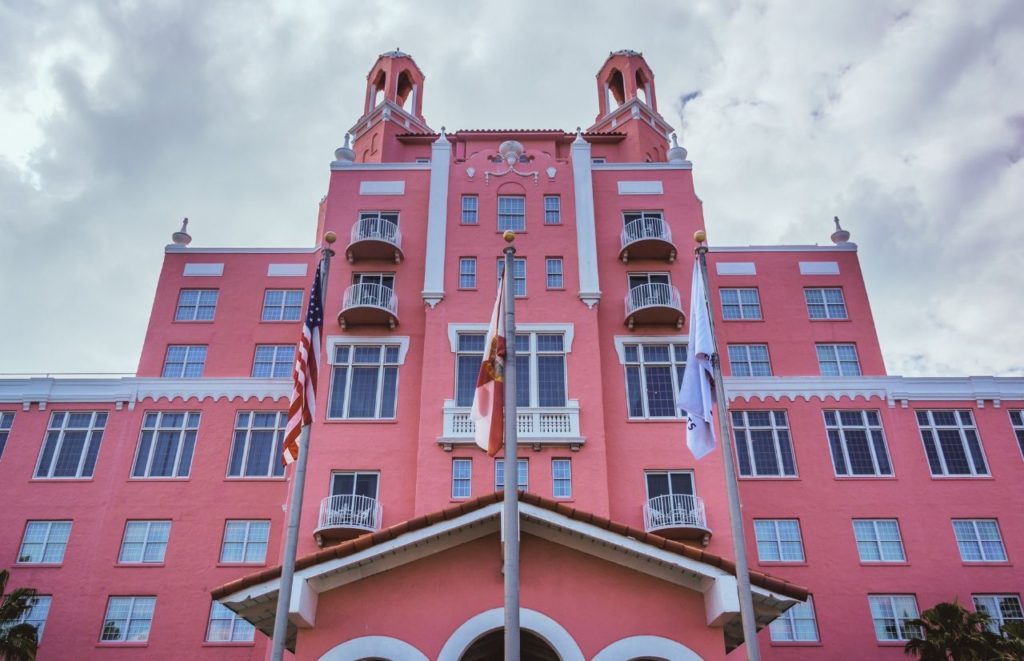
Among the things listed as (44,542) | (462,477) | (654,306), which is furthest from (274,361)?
(654,306)

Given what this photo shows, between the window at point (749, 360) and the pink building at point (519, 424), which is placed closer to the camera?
the pink building at point (519, 424)

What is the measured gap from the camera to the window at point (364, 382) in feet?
104

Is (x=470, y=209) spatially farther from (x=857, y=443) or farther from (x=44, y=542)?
(x=44, y=542)

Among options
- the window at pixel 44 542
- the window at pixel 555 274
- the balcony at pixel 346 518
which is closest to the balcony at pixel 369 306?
the window at pixel 555 274

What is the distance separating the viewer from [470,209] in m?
35.9

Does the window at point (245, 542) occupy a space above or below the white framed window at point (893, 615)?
above

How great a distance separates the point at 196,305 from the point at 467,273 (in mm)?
13479

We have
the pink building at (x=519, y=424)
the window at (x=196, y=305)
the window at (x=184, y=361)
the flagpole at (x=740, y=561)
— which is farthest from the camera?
the window at (x=196, y=305)

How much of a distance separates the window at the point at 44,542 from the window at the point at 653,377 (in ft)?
74.3

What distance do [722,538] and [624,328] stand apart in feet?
29.3

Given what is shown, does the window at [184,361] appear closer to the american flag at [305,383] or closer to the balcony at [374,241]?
the balcony at [374,241]

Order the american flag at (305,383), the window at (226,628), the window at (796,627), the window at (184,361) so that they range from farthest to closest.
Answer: the window at (184,361) → the window at (796,627) → the window at (226,628) → the american flag at (305,383)

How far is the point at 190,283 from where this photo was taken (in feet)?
127

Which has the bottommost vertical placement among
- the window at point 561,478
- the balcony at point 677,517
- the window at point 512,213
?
the balcony at point 677,517
